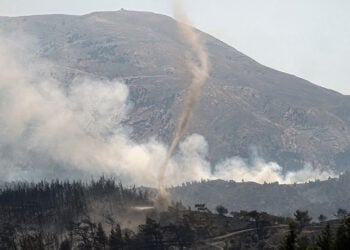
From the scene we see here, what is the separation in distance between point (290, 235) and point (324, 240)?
25010mm

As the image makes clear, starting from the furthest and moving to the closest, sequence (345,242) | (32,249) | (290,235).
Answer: (32,249), (345,242), (290,235)

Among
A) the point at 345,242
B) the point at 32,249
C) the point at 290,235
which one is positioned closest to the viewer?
the point at 290,235

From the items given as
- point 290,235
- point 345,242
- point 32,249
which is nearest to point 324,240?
point 345,242

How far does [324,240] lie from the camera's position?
115m

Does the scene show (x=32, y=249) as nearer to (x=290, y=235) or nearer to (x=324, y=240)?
(x=324, y=240)

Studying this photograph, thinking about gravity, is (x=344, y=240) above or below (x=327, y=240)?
below

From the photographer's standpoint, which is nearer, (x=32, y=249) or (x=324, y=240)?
(x=324, y=240)

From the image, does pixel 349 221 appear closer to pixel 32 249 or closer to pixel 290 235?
pixel 290 235

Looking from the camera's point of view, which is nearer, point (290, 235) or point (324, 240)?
point (290, 235)

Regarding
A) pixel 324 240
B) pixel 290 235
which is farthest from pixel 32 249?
pixel 290 235

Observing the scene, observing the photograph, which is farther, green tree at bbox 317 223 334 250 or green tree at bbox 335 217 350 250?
green tree at bbox 317 223 334 250

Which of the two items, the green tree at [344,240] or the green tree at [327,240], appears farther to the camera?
the green tree at [327,240]

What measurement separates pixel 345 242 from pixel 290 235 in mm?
25354

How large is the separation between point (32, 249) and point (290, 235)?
124 metres
